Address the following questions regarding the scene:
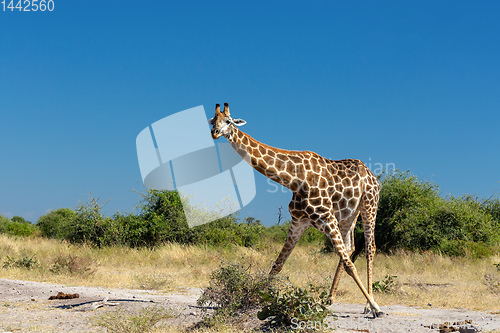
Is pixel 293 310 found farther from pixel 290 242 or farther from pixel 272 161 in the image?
pixel 272 161

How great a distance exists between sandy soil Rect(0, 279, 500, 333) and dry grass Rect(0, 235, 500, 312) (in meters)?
1.27

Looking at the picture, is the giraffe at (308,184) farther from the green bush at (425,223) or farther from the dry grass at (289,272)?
the green bush at (425,223)

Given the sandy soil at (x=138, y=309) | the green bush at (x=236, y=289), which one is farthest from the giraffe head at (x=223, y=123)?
the sandy soil at (x=138, y=309)

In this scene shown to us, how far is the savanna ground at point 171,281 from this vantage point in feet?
25.8

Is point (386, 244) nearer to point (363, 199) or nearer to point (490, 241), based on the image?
point (490, 241)

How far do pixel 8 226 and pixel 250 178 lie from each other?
108 feet

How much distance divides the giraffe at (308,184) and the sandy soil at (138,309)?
19.1 inches

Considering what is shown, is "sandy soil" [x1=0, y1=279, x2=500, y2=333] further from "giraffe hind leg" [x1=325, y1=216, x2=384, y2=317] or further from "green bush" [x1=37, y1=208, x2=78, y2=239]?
"green bush" [x1=37, y1=208, x2=78, y2=239]

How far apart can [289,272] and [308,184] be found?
658cm

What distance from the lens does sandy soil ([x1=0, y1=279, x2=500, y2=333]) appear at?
736cm

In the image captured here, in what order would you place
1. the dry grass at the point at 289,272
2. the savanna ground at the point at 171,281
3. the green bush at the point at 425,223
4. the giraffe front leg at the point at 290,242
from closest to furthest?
the savanna ground at the point at 171,281 < the giraffe front leg at the point at 290,242 < the dry grass at the point at 289,272 < the green bush at the point at 425,223

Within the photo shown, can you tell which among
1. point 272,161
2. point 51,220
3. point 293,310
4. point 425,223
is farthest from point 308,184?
Result: point 51,220

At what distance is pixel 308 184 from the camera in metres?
7.92

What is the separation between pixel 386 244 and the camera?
20781 millimetres
